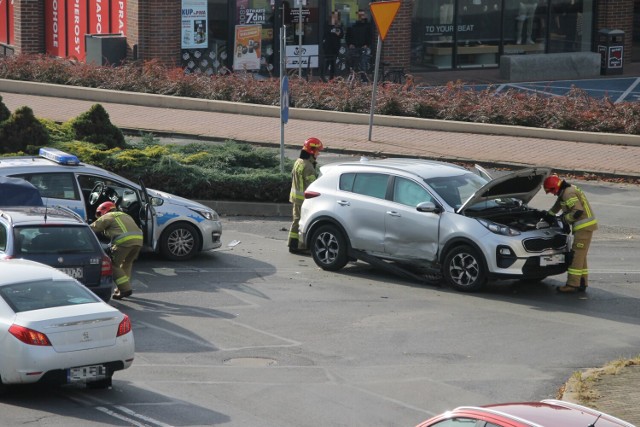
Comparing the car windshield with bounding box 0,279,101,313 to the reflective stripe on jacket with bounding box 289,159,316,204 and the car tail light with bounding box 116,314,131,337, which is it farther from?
the reflective stripe on jacket with bounding box 289,159,316,204

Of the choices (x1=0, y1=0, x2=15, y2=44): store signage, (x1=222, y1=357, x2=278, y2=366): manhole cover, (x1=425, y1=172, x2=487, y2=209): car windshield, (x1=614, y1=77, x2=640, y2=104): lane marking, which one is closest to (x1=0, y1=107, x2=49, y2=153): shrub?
(x1=425, y1=172, x2=487, y2=209): car windshield

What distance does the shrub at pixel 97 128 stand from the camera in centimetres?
2269

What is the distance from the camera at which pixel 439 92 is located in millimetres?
29031

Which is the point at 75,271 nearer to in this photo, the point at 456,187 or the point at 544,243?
the point at 456,187

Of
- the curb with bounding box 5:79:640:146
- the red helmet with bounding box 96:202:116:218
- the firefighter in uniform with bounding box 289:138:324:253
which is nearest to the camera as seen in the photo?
the red helmet with bounding box 96:202:116:218

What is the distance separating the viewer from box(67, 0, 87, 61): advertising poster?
36188 millimetres

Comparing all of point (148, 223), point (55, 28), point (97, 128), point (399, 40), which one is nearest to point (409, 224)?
point (148, 223)

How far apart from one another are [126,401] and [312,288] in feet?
17.7

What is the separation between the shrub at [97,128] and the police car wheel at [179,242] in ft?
17.8

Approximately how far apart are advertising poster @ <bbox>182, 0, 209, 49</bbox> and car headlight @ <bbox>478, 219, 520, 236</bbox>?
20.0 metres

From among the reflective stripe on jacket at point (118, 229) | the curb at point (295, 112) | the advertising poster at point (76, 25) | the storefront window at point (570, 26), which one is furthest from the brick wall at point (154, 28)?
the reflective stripe on jacket at point (118, 229)

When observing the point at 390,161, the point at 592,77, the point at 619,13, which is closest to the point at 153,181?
the point at 390,161

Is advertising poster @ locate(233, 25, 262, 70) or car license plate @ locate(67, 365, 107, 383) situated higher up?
advertising poster @ locate(233, 25, 262, 70)

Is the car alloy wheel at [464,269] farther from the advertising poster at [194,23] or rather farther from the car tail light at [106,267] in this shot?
the advertising poster at [194,23]
